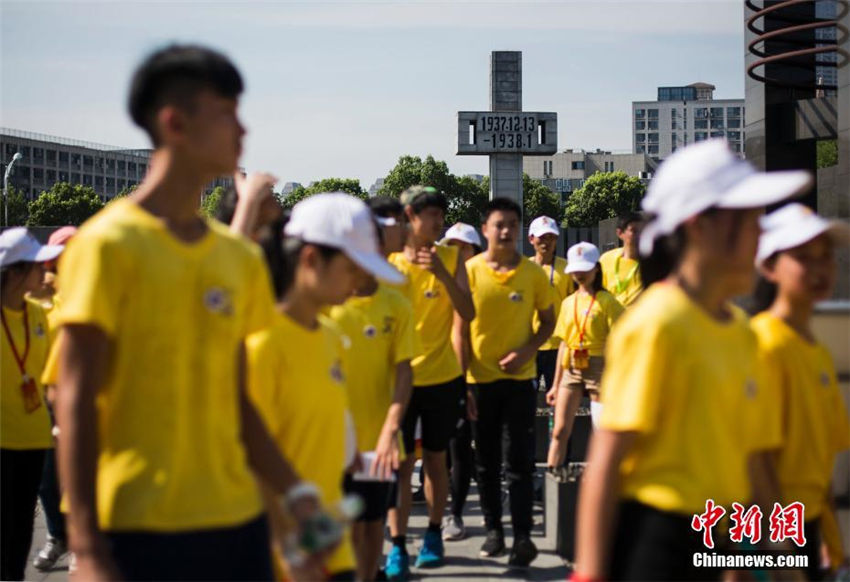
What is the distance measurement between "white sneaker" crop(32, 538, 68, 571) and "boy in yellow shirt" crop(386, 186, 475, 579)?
7.56ft

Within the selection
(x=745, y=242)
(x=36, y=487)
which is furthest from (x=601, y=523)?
(x=36, y=487)

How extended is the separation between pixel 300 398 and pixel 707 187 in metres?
1.33

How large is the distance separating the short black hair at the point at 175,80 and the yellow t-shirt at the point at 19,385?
3.50 meters

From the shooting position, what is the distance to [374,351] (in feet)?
18.5

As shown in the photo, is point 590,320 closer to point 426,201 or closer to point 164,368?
point 426,201

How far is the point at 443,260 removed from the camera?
298 inches

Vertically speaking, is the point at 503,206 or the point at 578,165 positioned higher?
the point at 578,165

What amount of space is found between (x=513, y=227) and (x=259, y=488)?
4694mm

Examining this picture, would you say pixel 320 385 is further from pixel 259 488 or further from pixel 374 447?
pixel 374 447

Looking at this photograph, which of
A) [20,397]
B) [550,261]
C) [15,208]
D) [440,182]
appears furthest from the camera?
[440,182]

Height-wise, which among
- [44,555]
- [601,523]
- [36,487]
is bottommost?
[44,555]

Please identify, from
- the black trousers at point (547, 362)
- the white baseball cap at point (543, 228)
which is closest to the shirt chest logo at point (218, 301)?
the white baseball cap at point (543, 228)

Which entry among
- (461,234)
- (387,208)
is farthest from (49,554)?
(461,234)

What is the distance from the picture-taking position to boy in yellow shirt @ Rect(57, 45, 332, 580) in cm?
283
